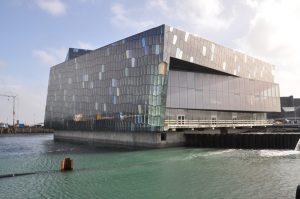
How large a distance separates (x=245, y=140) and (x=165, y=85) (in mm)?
16653

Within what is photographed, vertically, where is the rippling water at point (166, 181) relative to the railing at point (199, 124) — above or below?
below

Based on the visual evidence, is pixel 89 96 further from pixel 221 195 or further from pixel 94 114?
pixel 221 195

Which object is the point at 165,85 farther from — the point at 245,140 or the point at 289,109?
the point at 289,109

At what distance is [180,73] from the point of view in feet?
216

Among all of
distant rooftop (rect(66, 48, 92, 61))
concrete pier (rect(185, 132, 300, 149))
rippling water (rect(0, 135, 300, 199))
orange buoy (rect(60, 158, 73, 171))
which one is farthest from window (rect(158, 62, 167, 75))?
distant rooftop (rect(66, 48, 92, 61))

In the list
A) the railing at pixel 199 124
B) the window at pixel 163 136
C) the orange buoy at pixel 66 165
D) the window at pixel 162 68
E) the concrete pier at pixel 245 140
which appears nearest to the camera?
the orange buoy at pixel 66 165

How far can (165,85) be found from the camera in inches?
2288

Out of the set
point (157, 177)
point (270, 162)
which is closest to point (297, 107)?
point (270, 162)

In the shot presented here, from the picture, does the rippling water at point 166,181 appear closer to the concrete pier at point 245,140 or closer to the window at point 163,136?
the concrete pier at point 245,140

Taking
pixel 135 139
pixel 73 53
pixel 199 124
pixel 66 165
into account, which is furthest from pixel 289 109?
pixel 66 165

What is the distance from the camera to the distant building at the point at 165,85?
192 ft

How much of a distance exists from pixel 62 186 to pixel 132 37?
142 ft

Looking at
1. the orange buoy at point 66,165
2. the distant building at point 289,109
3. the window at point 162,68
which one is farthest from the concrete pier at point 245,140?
the distant building at point 289,109

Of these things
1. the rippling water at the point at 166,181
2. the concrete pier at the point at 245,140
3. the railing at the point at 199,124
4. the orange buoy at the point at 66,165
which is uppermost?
the railing at the point at 199,124
